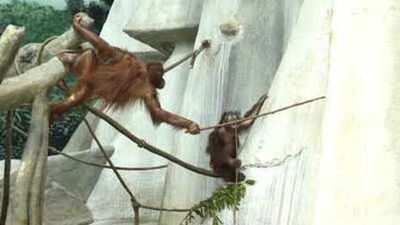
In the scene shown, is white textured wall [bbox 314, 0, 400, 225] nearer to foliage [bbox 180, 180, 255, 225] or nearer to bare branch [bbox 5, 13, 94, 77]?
foliage [bbox 180, 180, 255, 225]

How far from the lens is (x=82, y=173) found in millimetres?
4668

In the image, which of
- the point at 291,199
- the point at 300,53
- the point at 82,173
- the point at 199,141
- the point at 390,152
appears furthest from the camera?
the point at 82,173

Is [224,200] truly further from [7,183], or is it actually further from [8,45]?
[8,45]

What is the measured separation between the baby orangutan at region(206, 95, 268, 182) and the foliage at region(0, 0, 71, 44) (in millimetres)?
3617

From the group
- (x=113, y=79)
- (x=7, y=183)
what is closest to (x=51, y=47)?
(x=113, y=79)

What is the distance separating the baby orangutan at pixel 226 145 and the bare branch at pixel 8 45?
0.84 metres

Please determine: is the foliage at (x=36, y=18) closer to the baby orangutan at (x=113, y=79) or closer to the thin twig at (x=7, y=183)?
the baby orangutan at (x=113, y=79)

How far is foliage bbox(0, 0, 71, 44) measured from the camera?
7.00 m

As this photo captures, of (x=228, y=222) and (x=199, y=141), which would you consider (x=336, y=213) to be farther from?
(x=199, y=141)

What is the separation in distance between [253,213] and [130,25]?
5.72 feet

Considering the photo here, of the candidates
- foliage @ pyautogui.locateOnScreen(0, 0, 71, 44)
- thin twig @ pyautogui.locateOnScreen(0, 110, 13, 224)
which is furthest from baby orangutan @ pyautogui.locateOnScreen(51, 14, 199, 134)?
foliage @ pyautogui.locateOnScreen(0, 0, 71, 44)

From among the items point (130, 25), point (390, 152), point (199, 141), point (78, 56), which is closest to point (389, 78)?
point (390, 152)

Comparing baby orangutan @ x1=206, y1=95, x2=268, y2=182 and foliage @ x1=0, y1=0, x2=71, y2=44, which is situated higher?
foliage @ x1=0, y1=0, x2=71, y2=44

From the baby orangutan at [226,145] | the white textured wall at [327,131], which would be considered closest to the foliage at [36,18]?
the white textured wall at [327,131]
